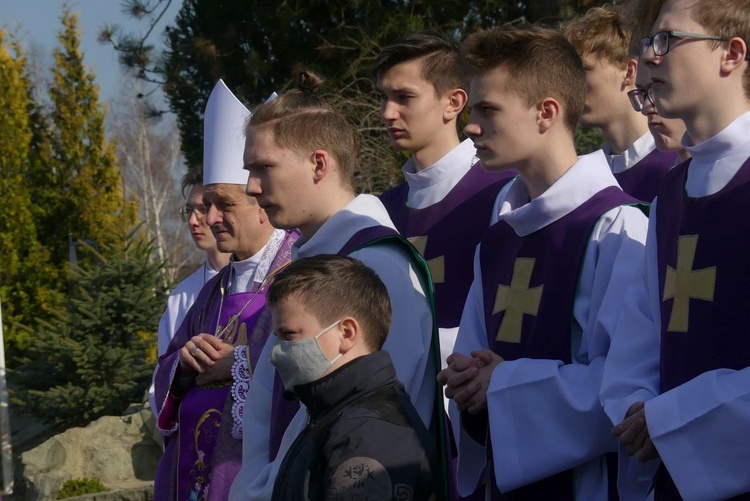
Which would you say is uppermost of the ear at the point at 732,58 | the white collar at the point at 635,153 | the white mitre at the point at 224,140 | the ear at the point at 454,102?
the white mitre at the point at 224,140

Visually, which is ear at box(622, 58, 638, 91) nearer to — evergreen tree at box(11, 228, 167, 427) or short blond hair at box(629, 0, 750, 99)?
short blond hair at box(629, 0, 750, 99)

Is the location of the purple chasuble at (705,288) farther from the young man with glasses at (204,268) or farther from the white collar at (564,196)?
the young man with glasses at (204,268)

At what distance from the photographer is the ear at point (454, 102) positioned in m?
4.36

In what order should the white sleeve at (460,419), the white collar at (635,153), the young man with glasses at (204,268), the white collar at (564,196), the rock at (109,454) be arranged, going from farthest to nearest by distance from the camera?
the rock at (109,454) → the young man with glasses at (204,268) → the white collar at (635,153) → the white sleeve at (460,419) → the white collar at (564,196)

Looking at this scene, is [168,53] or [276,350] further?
[168,53]

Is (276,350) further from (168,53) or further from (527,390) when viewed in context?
(168,53)

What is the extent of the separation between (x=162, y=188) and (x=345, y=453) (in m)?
41.2

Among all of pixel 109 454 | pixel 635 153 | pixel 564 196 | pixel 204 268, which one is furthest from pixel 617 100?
pixel 109 454

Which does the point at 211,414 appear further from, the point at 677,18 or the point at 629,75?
the point at 677,18

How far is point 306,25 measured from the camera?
13812 mm

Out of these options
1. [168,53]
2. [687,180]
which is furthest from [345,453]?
[168,53]

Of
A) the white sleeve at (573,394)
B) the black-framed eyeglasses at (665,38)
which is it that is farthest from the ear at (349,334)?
the black-framed eyeglasses at (665,38)

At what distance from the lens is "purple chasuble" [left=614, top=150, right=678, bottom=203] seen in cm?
420

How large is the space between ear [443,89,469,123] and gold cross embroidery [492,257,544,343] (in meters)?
1.23
